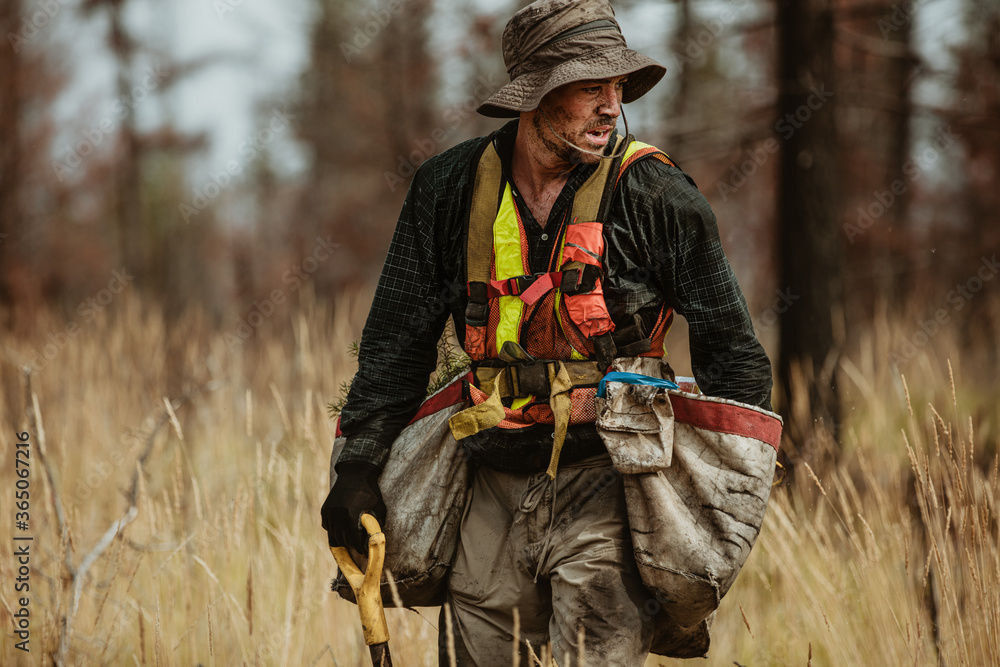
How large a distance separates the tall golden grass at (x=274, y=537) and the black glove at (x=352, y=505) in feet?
1.07

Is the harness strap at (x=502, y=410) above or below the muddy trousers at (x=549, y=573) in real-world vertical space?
above

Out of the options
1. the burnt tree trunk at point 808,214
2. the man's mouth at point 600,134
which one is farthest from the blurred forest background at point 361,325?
the man's mouth at point 600,134

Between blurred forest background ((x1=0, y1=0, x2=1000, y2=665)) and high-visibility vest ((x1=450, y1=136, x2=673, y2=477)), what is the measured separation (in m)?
0.66

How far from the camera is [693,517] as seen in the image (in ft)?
6.28

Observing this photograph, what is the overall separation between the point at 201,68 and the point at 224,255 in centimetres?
1400

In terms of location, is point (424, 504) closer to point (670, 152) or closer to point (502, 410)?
point (502, 410)

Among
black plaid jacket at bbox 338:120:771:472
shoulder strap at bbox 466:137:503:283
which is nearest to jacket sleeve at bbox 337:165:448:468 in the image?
black plaid jacket at bbox 338:120:771:472

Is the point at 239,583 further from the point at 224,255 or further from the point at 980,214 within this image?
the point at 224,255

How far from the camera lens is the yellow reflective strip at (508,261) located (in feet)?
6.52

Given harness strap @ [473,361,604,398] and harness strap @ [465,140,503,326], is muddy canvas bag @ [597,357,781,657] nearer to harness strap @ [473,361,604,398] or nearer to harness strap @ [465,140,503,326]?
harness strap @ [473,361,604,398]

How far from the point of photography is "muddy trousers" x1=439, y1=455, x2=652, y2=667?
190 cm

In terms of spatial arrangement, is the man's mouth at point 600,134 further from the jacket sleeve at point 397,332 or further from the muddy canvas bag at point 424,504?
the muddy canvas bag at point 424,504

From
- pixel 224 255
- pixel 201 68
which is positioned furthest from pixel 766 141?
pixel 224 255

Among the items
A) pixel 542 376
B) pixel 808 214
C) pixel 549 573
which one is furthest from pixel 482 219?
pixel 808 214
